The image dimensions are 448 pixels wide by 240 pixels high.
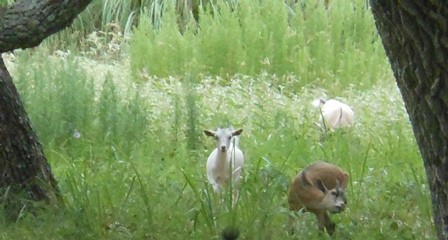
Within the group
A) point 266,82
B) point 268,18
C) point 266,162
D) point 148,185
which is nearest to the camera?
Answer: point 148,185

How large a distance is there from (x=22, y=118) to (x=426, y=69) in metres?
2.11

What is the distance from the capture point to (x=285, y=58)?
29.9 feet

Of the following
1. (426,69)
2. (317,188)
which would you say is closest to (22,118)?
(317,188)

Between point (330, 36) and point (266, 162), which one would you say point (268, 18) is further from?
point (266, 162)

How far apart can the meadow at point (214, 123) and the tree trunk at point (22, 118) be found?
0.14m

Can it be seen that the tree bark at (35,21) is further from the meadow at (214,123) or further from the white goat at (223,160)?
the white goat at (223,160)

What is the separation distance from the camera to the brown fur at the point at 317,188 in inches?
164

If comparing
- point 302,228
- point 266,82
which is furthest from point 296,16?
point 302,228

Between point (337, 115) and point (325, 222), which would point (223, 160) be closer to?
point (325, 222)

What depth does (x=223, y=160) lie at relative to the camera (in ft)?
17.3

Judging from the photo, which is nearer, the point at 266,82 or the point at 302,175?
the point at 302,175

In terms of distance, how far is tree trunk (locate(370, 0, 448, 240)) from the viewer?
2.93 meters

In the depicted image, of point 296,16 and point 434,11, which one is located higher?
point 434,11

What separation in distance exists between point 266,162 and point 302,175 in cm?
126
